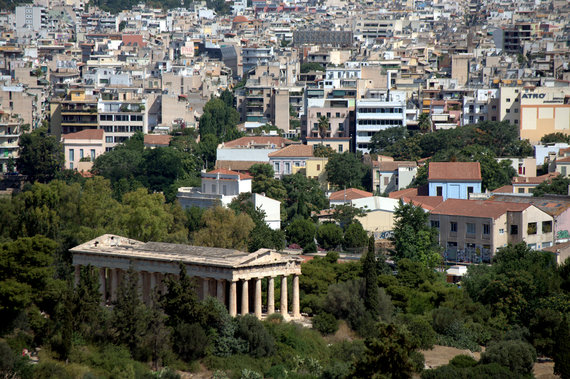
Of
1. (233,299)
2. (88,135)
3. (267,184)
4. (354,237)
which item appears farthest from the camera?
(88,135)

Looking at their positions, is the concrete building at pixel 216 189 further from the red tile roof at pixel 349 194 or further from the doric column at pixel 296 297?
the doric column at pixel 296 297

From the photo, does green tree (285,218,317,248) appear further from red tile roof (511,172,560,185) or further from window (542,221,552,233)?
red tile roof (511,172,560,185)

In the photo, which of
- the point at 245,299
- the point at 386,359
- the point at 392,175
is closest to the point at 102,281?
the point at 245,299

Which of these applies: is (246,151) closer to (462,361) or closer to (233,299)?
(233,299)

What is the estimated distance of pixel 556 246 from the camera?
2987 inches

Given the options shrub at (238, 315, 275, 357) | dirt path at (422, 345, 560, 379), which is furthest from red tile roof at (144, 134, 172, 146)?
dirt path at (422, 345, 560, 379)

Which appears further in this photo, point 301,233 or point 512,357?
point 301,233

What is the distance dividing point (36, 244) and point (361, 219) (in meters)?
30.2

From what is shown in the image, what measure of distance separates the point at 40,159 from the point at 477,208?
1721 inches

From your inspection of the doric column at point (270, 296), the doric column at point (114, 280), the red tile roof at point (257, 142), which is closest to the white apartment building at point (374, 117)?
the red tile roof at point (257, 142)

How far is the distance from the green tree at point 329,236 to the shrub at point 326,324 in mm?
19558

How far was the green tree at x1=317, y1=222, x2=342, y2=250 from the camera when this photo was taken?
8175cm

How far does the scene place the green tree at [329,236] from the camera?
81750 mm

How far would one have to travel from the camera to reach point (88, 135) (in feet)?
384
